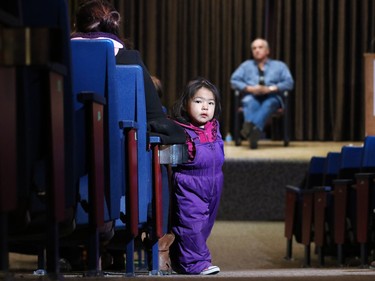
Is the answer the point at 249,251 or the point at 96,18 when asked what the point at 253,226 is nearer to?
the point at 249,251

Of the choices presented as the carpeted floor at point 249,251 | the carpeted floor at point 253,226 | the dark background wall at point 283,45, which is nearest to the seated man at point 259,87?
the carpeted floor at point 253,226

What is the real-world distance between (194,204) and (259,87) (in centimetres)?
543

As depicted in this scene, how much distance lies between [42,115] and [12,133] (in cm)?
30

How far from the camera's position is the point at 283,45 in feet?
38.6

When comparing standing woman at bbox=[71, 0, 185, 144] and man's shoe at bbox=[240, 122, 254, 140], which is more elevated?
standing woman at bbox=[71, 0, 185, 144]

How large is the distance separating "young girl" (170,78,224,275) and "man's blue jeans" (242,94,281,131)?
517cm

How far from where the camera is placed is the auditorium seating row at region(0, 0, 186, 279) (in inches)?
84.3

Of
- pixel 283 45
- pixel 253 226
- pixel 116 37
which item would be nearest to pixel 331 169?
pixel 253 226

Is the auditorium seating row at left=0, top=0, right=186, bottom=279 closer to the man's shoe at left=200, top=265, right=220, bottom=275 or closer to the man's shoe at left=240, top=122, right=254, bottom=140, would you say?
the man's shoe at left=200, top=265, right=220, bottom=275

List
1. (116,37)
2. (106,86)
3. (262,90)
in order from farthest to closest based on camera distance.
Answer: (262,90) < (116,37) < (106,86)

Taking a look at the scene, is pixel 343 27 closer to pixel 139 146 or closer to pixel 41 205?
pixel 139 146

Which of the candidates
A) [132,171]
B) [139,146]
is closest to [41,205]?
[132,171]

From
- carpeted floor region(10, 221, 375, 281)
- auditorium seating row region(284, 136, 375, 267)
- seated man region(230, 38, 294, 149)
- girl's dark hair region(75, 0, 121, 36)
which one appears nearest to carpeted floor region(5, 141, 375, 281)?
carpeted floor region(10, 221, 375, 281)

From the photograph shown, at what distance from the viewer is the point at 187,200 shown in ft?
14.9
